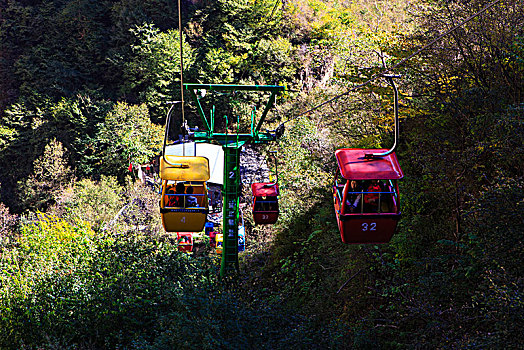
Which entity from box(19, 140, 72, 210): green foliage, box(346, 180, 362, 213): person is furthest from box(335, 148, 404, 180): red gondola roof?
box(19, 140, 72, 210): green foliage

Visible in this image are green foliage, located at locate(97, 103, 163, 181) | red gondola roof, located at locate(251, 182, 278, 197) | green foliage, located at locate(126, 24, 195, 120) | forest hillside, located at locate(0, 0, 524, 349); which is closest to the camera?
forest hillside, located at locate(0, 0, 524, 349)

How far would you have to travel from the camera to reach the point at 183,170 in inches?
333

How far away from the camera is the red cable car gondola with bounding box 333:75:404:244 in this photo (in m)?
6.14

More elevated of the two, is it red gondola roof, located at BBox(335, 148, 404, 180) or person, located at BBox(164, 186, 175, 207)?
red gondola roof, located at BBox(335, 148, 404, 180)

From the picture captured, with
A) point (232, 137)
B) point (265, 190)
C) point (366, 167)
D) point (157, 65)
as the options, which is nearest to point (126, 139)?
point (157, 65)

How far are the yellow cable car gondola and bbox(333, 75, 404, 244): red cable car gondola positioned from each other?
9.99ft

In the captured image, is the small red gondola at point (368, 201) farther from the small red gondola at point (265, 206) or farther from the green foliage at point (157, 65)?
the green foliage at point (157, 65)

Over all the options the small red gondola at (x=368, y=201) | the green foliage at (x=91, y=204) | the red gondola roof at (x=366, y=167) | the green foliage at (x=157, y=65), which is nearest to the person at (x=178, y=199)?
the small red gondola at (x=368, y=201)

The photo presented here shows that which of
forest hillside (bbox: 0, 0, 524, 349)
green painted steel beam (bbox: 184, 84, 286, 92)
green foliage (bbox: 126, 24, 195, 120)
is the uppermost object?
green foliage (bbox: 126, 24, 195, 120)

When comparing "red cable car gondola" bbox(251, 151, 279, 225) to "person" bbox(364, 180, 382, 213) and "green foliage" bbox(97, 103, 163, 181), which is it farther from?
"green foliage" bbox(97, 103, 163, 181)

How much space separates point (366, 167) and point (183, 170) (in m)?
3.75

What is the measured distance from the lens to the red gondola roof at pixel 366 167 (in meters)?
6.06

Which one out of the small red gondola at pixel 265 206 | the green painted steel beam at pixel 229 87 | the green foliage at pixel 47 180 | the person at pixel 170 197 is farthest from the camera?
the green foliage at pixel 47 180

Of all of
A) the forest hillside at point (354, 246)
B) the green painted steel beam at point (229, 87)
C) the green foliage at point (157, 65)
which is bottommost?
the forest hillside at point (354, 246)
